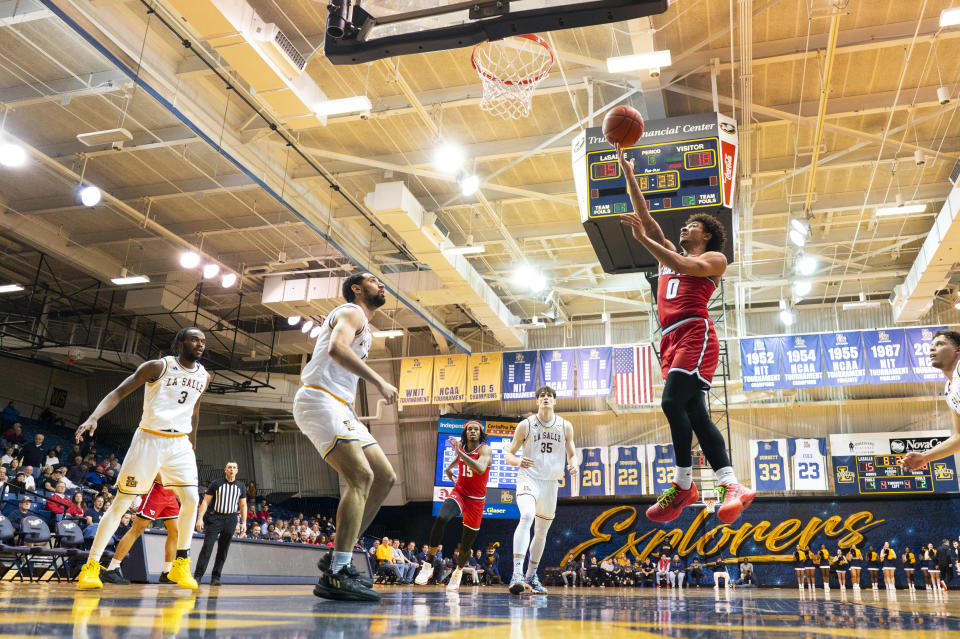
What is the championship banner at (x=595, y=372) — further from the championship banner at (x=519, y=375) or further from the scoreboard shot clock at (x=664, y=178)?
the scoreboard shot clock at (x=664, y=178)

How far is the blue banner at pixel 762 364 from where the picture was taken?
16.6m

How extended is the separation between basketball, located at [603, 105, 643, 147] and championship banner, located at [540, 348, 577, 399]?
13.3 m

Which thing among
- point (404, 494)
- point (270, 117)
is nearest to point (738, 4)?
point (270, 117)

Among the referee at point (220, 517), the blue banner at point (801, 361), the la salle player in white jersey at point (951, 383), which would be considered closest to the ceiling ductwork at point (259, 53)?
the referee at point (220, 517)

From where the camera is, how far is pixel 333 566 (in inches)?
139

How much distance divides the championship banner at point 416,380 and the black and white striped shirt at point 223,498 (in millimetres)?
10834

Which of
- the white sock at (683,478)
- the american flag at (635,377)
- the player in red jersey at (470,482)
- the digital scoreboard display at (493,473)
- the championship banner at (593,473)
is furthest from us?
the championship banner at (593,473)

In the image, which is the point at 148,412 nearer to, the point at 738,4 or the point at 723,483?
the point at 723,483

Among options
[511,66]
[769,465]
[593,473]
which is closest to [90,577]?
[511,66]

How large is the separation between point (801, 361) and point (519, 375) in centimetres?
684

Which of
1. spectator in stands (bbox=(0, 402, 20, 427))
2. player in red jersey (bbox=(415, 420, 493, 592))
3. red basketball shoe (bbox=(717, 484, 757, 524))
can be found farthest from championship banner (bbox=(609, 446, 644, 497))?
red basketball shoe (bbox=(717, 484, 757, 524))

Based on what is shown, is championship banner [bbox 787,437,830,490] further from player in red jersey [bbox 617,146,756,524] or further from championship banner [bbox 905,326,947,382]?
player in red jersey [bbox 617,146,756,524]

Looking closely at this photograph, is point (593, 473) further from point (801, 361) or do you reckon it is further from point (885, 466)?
point (885, 466)

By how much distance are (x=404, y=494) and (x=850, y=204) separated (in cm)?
1608
